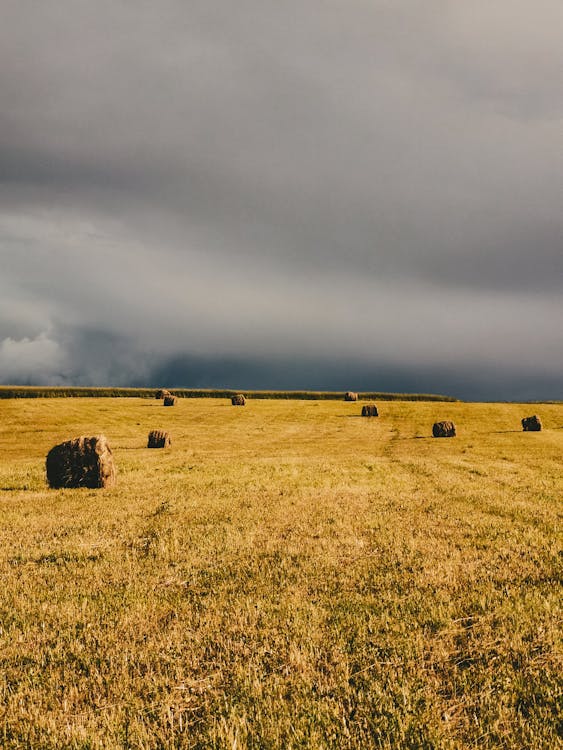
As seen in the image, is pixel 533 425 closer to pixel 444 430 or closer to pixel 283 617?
pixel 444 430

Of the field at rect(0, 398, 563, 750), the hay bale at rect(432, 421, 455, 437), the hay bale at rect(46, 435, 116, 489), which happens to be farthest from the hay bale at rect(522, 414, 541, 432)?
the hay bale at rect(46, 435, 116, 489)

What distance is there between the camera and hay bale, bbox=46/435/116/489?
17031 millimetres

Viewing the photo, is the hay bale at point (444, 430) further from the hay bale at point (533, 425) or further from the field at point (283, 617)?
the field at point (283, 617)

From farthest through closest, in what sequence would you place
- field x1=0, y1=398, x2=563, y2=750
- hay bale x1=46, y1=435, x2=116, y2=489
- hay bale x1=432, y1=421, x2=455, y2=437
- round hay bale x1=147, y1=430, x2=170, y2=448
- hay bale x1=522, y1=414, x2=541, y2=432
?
hay bale x1=522, y1=414, x2=541, y2=432
hay bale x1=432, y1=421, x2=455, y2=437
round hay bale x1=147, y1=430, x2=170, y2=448
hay bale x1=46, y1=435, x2=116, y2=489
field x1=0, y1=398, x2=563, y2=750

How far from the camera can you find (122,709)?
15.0 ft

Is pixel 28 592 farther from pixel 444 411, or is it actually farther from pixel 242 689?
pixel 444 411

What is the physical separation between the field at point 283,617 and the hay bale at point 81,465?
148cm

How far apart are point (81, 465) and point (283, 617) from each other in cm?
1331

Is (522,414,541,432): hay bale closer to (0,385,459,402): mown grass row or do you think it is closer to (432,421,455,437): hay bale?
(432,421,455,437): hay bale

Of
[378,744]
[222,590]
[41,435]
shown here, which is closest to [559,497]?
[222,590]

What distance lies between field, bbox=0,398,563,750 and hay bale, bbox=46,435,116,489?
1.48 m

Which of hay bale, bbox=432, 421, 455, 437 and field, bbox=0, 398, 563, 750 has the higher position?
field, bbox=0, 398, 563, 750

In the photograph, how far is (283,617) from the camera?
6.25m

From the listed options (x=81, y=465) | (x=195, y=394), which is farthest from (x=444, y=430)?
(x=195, y=394)
